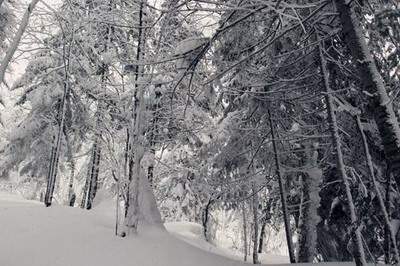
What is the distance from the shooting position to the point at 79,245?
26.6 feet

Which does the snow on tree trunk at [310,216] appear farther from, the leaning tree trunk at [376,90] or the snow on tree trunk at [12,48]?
the snow on tree trunk at [12,48]

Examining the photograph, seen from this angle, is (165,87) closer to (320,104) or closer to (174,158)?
(174,158)

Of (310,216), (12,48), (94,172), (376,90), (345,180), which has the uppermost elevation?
(12,48)

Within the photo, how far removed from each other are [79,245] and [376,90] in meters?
6.24

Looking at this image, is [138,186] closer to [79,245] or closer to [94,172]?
[79,245]

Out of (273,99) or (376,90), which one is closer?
(376,90)

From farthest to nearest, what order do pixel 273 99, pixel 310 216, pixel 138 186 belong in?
1. pixel 310 216
2. pixel 138 186
3. pixel 273 99

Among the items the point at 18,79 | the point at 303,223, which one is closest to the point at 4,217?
the point at 303,223

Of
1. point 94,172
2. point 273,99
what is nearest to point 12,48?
point 273,99

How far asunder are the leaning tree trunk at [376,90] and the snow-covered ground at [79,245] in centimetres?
475

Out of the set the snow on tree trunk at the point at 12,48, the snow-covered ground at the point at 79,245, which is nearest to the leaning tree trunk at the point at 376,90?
the snow-covered ground at the point at 79,245

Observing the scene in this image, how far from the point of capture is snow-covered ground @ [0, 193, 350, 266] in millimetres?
7395

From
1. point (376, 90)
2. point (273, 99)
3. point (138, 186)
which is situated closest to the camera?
point (376, 90)

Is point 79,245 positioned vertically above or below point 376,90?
below
